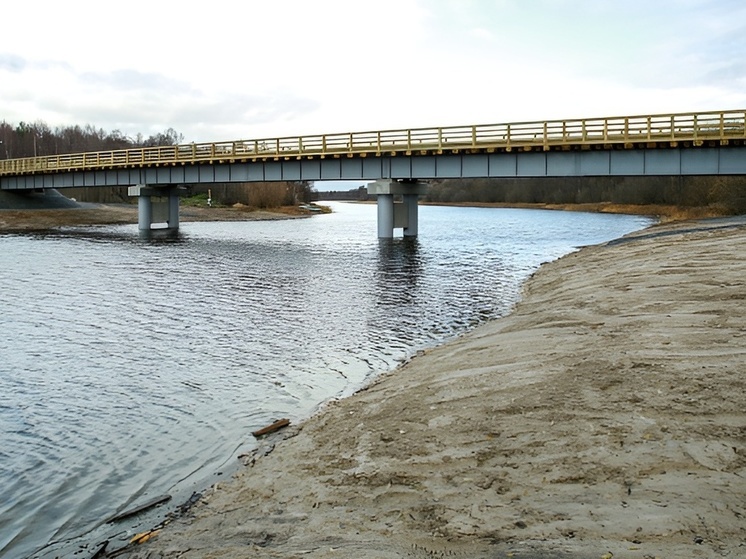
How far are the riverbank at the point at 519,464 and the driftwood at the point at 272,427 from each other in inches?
9.3

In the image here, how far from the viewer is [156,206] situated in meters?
70.1

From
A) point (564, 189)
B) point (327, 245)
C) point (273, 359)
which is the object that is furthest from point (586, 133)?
point (564, 189)

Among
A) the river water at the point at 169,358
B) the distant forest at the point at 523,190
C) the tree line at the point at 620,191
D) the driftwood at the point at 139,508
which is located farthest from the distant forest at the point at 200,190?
the driftwood at the point at 139,508

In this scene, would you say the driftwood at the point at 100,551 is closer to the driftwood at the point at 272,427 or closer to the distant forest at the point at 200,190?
the driftwood at the point at 272,427

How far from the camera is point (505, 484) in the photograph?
20.5ft

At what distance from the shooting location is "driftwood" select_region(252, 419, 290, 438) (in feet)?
31.7

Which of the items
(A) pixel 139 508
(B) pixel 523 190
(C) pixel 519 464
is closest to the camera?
(C) pixel 519 464

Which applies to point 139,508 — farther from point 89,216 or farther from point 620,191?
point 620,191

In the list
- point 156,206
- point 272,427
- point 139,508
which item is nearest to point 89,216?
point 156,206

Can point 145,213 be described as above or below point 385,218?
above

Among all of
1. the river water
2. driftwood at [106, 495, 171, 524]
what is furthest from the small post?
driftwood at [106, 495, 171, 524]

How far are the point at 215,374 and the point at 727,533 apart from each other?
9810 mm

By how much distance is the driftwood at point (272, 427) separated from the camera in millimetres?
9656

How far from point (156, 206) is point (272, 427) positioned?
64338 mm
